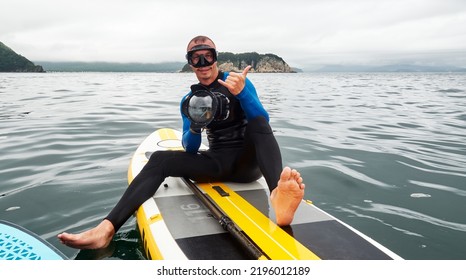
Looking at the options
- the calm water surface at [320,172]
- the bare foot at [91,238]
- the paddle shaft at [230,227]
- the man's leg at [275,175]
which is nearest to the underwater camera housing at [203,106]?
the man's leg at [275,175]

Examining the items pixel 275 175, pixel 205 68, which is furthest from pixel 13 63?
pixel 275 175

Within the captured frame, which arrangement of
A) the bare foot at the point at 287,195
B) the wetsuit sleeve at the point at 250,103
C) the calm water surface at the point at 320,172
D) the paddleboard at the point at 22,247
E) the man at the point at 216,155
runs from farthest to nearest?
1. the calm water surface at the point at 320,172
2. the wetsuit sleeve at the point at 250,103
3. the man at the point at 216,155
4. the paddleboard at the point at 22,247
5. the bare foot at the point at 287,195

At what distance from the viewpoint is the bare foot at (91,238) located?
10.5 feet

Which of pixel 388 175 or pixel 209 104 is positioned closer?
pixel 209 104

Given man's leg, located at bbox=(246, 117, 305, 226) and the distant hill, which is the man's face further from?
the distant hill

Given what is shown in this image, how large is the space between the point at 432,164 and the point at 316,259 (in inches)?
197

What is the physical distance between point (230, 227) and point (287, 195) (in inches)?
22.9

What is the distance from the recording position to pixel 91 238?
3246mm

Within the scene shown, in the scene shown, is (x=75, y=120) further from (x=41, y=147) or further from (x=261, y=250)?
(x=261, y=250)

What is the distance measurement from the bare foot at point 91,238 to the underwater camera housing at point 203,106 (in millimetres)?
1391

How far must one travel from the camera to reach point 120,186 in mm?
5512

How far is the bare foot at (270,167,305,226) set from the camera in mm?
2865

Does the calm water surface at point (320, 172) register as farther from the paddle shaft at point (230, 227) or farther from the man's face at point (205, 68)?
the man's face at point (205, 68)
